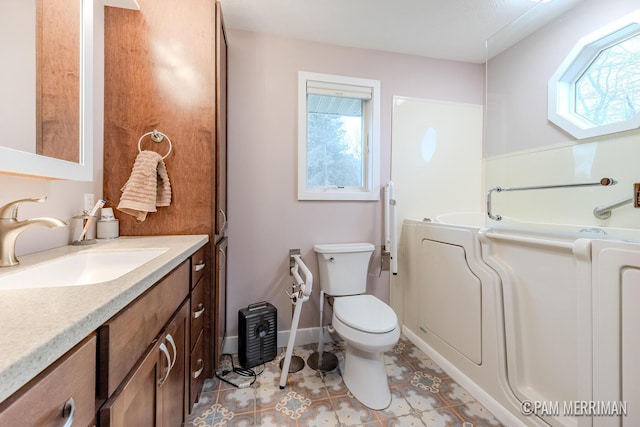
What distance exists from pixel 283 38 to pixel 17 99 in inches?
59.9

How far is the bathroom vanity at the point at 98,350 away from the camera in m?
0.34

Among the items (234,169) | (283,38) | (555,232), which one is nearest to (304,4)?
(283,38)

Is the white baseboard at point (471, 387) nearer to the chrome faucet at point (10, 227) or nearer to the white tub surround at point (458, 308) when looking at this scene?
the white tub surround at point (458, 308)

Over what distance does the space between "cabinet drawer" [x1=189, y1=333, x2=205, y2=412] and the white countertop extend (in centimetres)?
64

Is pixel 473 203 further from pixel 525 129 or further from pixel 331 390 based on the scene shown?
pixel 331 390

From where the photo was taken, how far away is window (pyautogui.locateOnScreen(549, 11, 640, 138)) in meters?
1.37

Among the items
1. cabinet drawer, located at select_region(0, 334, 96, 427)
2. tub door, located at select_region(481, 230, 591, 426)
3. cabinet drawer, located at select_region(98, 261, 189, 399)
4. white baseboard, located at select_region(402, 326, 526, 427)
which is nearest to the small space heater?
cabinet drawer, located at select_region(98, 261, 189, 399)

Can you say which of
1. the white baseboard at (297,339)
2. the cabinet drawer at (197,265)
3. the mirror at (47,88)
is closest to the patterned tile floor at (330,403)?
the white baseboard at (297,339)

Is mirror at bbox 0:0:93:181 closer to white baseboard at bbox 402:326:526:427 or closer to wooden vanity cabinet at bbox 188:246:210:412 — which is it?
wooden vanity cabinet at bbox 188:246:210:412

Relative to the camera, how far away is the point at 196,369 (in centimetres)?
119

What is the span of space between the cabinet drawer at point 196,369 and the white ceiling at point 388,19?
1944 mm

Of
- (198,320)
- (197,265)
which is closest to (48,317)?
(197,265)

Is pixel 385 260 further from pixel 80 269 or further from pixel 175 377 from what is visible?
pixel 80 269

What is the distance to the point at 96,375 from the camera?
499 millimetres
